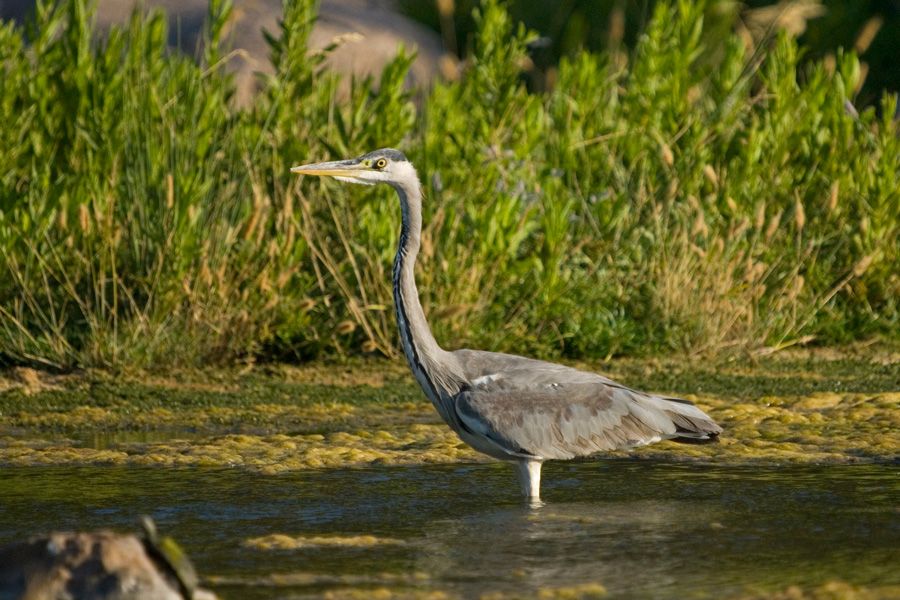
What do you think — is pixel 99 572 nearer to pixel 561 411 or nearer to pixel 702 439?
pixel 561 411

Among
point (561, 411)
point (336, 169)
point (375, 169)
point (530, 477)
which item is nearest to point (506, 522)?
point (530, 477)

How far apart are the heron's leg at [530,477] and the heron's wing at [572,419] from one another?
0.07m

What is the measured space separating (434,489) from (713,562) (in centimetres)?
169

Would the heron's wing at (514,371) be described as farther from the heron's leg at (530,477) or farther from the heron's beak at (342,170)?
the heron's beak at (342,170)

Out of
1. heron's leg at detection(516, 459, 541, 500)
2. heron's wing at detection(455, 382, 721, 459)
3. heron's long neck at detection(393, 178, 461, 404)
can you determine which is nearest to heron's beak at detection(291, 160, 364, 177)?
heron's long neck at detection(393, 178, 461, 404)

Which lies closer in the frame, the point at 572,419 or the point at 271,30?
the point at 572,419

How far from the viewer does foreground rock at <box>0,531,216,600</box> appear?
13.8 feet

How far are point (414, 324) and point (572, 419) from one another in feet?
Answer: 2.58

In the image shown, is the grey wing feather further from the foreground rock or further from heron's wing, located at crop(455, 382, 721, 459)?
the foreground rock

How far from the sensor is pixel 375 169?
21.9 ft

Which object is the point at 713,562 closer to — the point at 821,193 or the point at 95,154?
the point at 95,154

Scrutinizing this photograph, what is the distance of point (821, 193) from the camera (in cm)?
1069

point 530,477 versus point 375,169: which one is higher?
point 375,169

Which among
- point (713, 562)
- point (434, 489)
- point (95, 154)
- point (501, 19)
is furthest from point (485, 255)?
point (713, 562)
